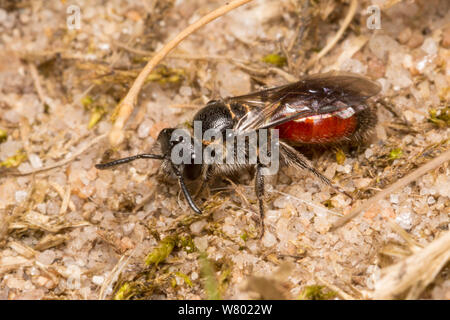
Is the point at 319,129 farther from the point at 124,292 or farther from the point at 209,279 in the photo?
the point at 124,292

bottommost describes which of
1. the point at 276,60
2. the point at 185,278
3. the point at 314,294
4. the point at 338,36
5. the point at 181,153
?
the point at 314,294

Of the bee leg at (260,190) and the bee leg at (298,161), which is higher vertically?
the bee leg at (298,161)

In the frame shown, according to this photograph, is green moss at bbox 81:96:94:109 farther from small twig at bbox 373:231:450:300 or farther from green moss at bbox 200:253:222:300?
small twig at bbox 373:231:450:300

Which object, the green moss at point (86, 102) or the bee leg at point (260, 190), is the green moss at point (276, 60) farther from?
the green moss at point (86, 102)

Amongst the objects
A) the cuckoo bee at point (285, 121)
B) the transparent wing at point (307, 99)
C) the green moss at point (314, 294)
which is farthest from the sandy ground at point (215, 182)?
the transparent wing at point (307, 99)

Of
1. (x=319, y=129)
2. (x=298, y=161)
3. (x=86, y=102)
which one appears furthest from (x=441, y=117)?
(x=86, y=102)

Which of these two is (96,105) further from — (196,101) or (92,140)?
(196,101)

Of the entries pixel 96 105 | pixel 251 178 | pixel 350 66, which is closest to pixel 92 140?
pixel 96 105
